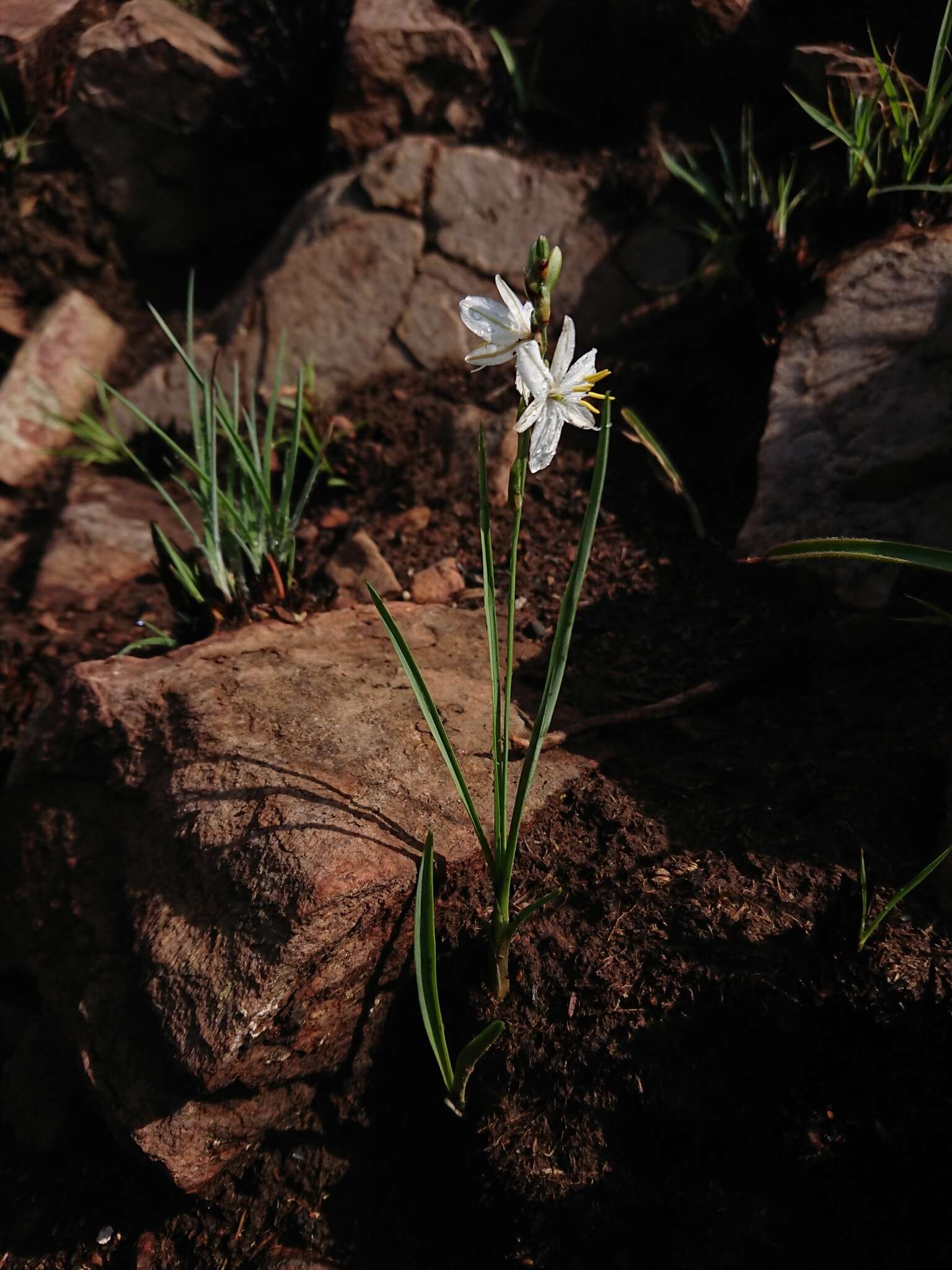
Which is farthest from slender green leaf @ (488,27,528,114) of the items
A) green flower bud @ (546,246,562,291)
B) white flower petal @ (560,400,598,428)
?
white flower petal @ (560,400,598,428)

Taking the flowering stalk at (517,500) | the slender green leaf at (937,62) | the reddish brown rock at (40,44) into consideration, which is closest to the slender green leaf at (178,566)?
the flowering stalk at (517,500)

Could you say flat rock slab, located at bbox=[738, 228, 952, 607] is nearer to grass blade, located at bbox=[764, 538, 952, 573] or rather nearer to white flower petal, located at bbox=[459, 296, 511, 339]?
grass blade, located at bbox=[764, 538, 952, 573]

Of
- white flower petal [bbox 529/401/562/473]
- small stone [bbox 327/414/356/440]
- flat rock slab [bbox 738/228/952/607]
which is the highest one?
white flower petal [bbox 529/401/562/473]

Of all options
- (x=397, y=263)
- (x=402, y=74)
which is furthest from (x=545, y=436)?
(x=402, y=74)

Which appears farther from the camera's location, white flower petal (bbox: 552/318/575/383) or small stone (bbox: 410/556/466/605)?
small stone (bbox: 410/556/466/605)

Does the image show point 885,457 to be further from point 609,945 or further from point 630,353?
point 609,945

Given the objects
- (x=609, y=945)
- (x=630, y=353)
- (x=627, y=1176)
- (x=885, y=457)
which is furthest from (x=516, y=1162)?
(x=630, y=353)
